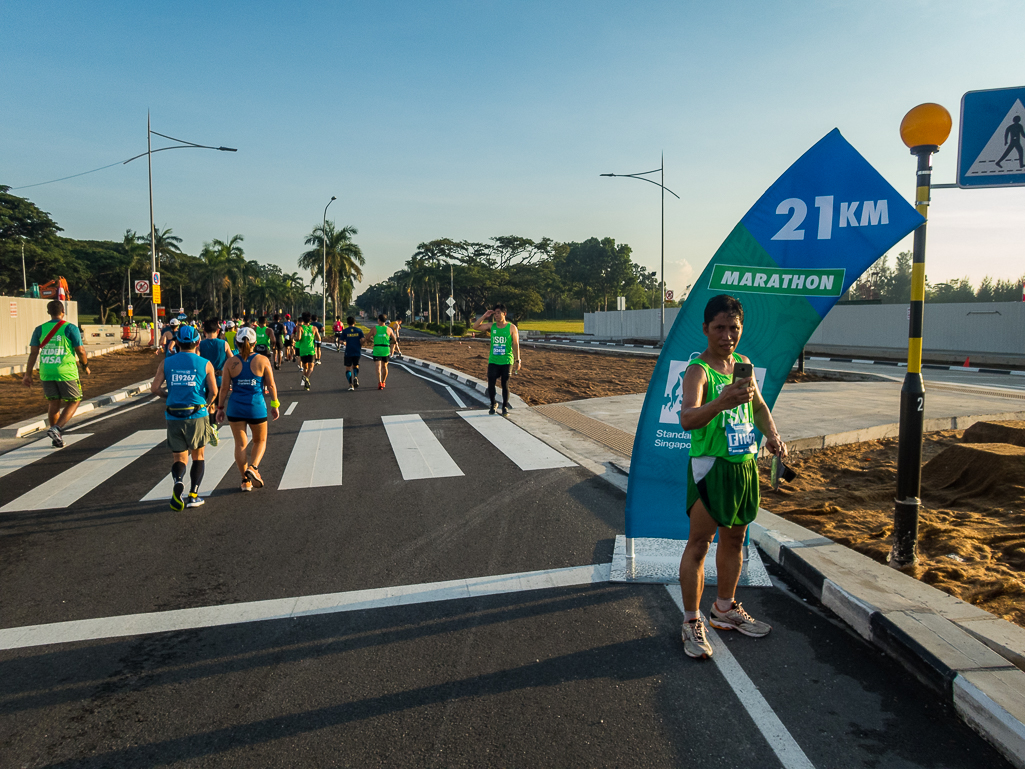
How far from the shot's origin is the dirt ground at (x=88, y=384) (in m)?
12.2

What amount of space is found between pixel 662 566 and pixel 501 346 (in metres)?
6.64

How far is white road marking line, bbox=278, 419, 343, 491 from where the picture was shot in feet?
23.4

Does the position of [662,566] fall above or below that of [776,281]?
below

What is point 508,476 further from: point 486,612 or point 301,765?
point 301,765

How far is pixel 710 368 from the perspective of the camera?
339 cm

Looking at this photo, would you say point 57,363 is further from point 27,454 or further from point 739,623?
point 739,623

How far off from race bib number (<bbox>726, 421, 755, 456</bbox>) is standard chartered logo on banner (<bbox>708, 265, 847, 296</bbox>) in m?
1.17

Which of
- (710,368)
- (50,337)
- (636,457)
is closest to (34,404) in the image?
(50,337)

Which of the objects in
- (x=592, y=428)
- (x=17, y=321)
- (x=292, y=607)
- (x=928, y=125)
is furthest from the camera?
(x=17, y=321)

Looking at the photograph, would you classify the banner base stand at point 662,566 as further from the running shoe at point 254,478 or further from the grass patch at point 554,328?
the grass patch at point 554,328

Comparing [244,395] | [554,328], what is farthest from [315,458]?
[554,328]

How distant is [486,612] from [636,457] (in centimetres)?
142

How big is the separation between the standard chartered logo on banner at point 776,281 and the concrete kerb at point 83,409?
1039cm

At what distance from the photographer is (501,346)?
35.7 feet
